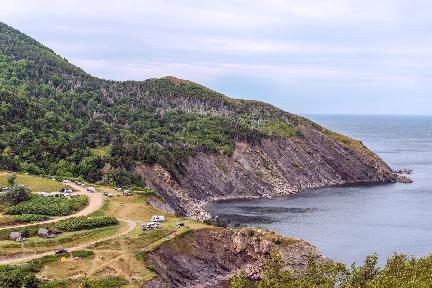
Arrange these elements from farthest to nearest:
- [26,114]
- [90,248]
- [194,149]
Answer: [194,149]
[26,114]
[90,248]

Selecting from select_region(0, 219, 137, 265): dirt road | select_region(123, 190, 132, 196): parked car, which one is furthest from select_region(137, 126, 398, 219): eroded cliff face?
select_region(0, 219, 137, 265): dirt road

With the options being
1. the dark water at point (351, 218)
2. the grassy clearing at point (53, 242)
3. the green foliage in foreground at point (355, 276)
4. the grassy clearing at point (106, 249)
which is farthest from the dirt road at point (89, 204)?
the green foliage in foreground at point (355, 276)

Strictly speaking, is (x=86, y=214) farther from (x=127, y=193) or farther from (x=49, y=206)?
(x=127, y=193)

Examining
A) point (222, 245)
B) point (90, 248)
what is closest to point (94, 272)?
point (90, 248)

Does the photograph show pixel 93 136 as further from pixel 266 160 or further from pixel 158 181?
pixel 266 160

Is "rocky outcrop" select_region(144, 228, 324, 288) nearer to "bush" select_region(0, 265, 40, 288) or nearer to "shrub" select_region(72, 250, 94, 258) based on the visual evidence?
"shrub" select_region(72, 250, 94, 258)
